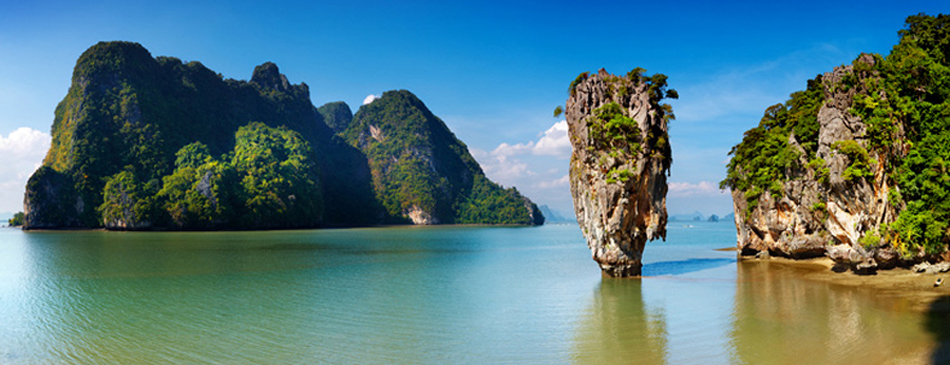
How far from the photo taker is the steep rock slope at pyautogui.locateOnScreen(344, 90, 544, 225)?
499ft

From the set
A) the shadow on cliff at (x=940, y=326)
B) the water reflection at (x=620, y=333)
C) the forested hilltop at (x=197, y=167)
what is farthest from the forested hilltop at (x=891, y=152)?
the forested hilltop at (x=197, y=167)

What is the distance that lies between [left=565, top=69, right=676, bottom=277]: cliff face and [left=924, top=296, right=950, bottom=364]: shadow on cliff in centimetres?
1040

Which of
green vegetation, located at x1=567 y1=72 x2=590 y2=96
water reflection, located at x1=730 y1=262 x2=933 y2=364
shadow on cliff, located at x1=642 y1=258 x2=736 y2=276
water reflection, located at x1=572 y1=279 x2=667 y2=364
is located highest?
green vegetation, located at x1=567 y1=72 x2=590 y2=96

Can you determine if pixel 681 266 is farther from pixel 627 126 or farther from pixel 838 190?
pixel 627 126

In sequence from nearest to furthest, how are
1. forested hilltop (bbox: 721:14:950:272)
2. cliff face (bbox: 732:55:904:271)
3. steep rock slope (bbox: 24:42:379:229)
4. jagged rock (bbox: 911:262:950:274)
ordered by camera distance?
forested hilltop (bbox: 721:14:950:272) < jagged rock (bbox: 911:262:950:274) < cliff face (bbox: 732:55:904:271) < steep rock slope (bbox: 24:42:379:229)

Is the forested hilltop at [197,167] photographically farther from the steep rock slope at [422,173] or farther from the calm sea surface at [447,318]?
the calm sea surface at [447,318]

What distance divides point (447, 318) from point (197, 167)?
105m

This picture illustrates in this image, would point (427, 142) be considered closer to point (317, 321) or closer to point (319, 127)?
point (319, 127)

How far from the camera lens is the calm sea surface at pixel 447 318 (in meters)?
12.9

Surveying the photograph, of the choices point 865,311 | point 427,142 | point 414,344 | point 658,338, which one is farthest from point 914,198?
point 427,142

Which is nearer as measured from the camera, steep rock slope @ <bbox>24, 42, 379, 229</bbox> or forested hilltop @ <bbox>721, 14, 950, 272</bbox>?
forested hilltop @ <bbox>721, 14, 950, 272</bbox>

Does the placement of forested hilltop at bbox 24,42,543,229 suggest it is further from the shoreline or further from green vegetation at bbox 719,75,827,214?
the shoreline

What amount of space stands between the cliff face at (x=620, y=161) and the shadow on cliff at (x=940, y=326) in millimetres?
10400

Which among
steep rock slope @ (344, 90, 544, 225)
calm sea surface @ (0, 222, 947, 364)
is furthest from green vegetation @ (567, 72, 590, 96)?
steep rock slope @ (344, 90, 544, 225)
